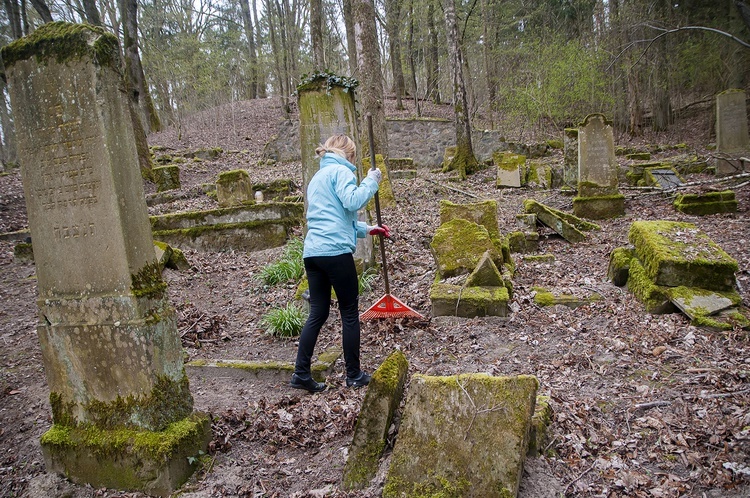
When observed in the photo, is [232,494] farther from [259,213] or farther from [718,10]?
[718,10]

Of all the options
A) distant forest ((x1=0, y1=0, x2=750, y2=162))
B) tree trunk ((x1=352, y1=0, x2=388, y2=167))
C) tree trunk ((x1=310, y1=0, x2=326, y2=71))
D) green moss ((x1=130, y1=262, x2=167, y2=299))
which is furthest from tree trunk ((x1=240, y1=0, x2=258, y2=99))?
green moss ((x1=130, y1=262, x2=167, y2=299))

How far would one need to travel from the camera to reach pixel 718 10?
16266 mm

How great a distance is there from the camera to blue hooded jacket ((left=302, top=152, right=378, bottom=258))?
11.8ft

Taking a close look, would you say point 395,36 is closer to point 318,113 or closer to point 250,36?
point 250,36

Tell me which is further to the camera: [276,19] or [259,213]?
[276,19]

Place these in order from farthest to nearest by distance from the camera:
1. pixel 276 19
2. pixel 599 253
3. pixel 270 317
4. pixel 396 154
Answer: pixel 276 19, pixel 396 154, pixel 599 253, pixel 270 317

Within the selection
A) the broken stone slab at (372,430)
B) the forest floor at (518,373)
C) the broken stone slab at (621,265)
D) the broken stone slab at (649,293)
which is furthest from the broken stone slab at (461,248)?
the broken stone slab at (372,430)

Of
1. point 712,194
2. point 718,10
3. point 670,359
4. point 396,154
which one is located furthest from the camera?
point 396,154

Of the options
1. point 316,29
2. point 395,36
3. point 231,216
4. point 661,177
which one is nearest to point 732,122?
point 661,177

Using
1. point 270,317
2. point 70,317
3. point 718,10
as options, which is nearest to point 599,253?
point 270,317

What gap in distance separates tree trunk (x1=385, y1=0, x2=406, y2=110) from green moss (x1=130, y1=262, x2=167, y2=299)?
2332 cm

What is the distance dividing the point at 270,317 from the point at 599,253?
16.6 feet

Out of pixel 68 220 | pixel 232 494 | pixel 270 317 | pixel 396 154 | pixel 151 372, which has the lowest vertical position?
pixel 232 494

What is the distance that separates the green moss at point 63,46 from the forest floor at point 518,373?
2.68 metres
